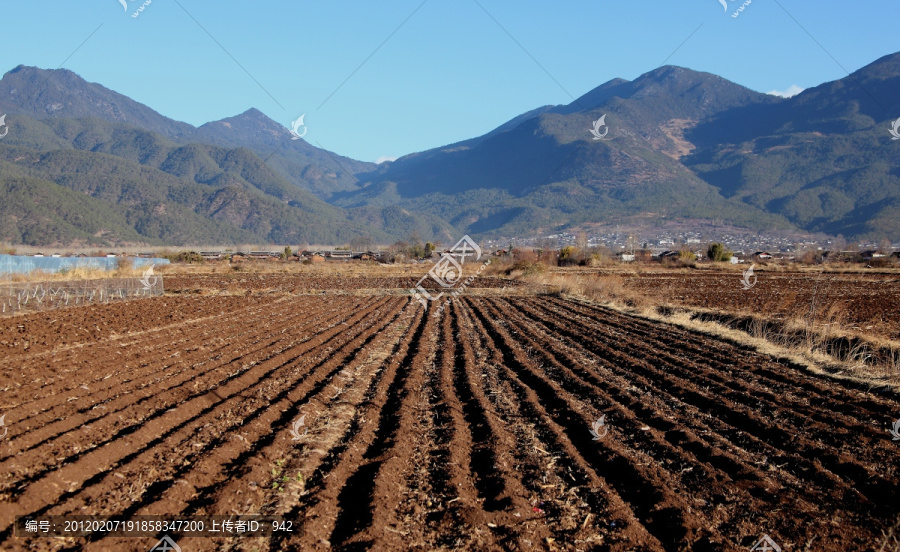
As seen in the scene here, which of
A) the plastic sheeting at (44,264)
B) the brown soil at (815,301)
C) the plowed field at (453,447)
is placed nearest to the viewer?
the plowed field at (453,447)

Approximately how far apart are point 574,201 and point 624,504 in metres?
199

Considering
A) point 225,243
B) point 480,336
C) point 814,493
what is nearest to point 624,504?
point 814,493

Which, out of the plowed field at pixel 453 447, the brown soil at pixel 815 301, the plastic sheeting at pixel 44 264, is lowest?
the brown soil at pixel 815 301

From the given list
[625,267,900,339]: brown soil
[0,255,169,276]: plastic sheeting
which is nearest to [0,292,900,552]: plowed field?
[625,267,900,339]: brown soil

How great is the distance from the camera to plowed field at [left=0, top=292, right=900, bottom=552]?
502 cm

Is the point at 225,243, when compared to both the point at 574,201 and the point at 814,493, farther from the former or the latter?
the point at 814,493

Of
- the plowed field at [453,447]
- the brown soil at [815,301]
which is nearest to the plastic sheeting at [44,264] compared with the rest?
the plowed field at [453,447]

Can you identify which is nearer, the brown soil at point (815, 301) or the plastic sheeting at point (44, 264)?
the brown soil at point (815, 301)

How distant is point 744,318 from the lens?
760 inches

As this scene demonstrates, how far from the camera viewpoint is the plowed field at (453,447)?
502 cm

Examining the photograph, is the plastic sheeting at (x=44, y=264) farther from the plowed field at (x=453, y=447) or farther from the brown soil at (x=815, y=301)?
the brown soil at (x=815, y=301)

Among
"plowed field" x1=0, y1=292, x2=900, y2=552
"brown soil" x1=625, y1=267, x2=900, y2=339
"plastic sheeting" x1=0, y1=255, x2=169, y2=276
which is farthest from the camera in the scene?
"plastic sheeting" x1=0, y1=255, x2=169, y2=276

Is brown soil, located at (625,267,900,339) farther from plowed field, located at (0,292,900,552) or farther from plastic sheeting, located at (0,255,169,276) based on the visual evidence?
plastic sheeting, located at (0,255,169,276)

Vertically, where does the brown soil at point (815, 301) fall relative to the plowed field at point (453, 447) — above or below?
below
